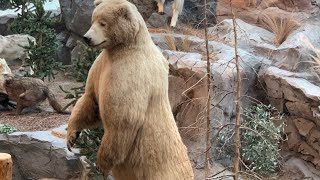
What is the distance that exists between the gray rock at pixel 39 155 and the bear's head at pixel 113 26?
3.63m

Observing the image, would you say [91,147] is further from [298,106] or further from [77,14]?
[77,14]

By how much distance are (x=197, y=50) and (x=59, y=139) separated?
305cm

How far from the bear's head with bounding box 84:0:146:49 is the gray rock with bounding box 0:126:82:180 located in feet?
11.9

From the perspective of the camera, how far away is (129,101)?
345 cm

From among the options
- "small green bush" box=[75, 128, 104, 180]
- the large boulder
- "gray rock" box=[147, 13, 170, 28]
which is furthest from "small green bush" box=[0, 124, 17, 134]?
"gray rock" box=[147, 13, 170, 28]

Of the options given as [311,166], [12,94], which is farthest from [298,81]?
[12,94]

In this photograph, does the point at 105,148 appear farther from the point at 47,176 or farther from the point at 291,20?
the point at 291,20

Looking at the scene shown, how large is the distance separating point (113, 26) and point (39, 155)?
13.4ft

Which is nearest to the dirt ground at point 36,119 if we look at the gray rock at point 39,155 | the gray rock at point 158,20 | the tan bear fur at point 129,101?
the gray rock at point 39,155

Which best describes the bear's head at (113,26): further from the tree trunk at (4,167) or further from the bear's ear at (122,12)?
the tree trunk at (4,167)

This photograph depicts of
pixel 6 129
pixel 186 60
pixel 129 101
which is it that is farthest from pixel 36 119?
pixel 129 101

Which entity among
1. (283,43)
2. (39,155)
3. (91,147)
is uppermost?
(283,43)

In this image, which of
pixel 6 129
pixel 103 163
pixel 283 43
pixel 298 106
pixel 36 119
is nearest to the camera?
pixel 103 163

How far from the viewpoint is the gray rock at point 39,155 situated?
6930 millimetres
